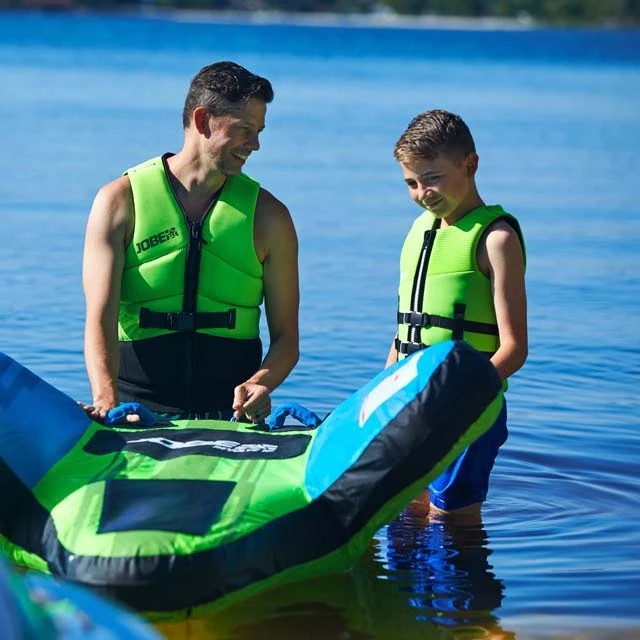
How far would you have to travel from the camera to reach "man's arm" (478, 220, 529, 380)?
498 cm

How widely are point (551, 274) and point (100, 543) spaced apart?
302 inches

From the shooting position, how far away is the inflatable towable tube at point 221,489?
4199 mm

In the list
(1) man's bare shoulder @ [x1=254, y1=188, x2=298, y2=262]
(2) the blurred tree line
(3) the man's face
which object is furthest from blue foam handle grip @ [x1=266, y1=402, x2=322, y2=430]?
(2) the blurred tree line

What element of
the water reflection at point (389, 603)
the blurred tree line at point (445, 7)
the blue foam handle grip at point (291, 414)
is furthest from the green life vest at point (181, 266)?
the blurred tree line at point (445, 7)

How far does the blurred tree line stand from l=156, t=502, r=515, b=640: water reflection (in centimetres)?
10133

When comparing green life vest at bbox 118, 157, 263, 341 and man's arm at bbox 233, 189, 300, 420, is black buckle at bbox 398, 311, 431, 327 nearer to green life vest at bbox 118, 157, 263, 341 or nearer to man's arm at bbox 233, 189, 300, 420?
man's arm at bbox 233, 189, 300, 420

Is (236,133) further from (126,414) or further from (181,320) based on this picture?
(126,414)

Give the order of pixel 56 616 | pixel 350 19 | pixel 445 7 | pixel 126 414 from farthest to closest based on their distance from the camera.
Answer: pixel 350 19
pixel 445 7
pixel 126 414
pixel 56 616

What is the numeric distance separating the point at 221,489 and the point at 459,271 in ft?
4.10

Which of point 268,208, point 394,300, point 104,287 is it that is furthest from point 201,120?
point 394,300

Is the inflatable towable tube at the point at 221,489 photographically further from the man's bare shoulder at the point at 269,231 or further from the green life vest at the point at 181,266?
the man's bare shoulder at the point at 269,231

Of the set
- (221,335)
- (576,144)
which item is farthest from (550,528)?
(576,144)

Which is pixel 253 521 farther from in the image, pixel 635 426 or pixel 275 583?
pixel 635 426

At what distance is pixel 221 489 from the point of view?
4.41 metres
